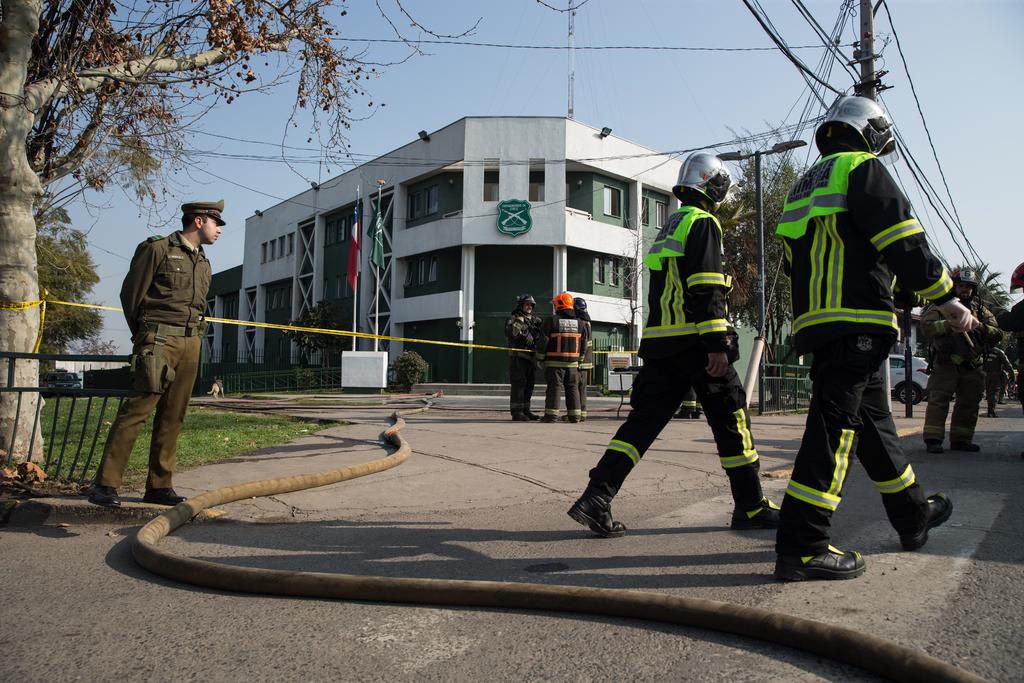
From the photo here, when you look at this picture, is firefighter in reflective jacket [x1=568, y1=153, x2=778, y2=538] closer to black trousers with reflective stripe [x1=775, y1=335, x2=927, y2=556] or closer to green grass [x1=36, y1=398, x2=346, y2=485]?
black trousers with reflective stripe [x1=775, y1=335, x2=927, y2=556]

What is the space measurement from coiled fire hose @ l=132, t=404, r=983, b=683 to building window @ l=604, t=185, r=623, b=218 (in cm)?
2993

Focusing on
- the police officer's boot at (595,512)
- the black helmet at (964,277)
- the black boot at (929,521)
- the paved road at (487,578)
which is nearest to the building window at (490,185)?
the black helmet at (964,277)

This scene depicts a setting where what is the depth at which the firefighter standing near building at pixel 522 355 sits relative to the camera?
1139cm

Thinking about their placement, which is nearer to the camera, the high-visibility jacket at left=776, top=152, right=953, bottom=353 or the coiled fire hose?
the coiled fire hose

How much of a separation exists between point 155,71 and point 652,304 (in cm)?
544

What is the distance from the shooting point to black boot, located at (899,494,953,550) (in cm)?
338

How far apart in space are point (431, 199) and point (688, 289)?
2983 cm

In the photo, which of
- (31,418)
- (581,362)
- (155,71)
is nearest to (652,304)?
(31,418)

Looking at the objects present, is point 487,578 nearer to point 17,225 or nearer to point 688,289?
point 688,289

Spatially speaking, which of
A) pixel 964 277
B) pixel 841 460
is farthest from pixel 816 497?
pixel 964 277

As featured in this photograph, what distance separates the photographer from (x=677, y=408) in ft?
12.8

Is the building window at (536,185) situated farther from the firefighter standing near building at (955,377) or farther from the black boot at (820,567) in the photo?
the black boot at (820,567)

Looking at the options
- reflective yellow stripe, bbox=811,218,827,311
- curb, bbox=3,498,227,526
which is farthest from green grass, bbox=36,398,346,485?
reflective yellow stripe, bbox=811,218,827,311

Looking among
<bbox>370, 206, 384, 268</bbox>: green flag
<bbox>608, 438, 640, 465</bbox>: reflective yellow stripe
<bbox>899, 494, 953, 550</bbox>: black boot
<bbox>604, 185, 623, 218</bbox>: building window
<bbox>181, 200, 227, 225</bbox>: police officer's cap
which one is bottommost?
<bbox>899, 494, 953, 550</bbox>: black boot
